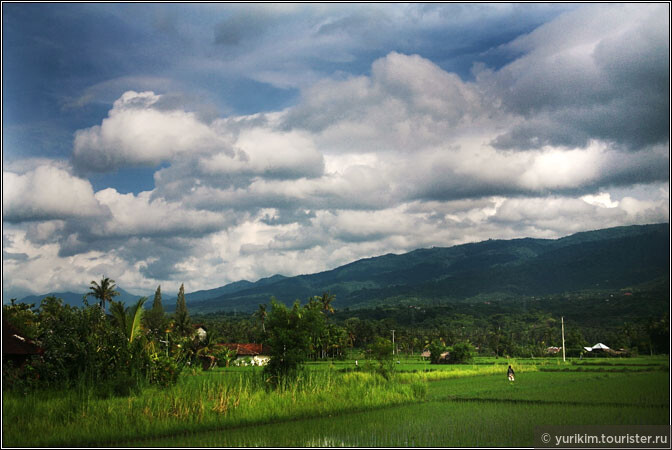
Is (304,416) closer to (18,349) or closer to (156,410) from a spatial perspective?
(156,410)

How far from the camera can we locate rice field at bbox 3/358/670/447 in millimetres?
9992

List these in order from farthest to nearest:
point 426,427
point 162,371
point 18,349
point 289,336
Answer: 1. point 289,336
2. point 162,371
3. point 18,349
4. point 426,427

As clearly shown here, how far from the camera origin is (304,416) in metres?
13.4

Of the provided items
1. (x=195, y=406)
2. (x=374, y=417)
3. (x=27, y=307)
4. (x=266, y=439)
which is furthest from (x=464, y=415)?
(x=27, y=307)

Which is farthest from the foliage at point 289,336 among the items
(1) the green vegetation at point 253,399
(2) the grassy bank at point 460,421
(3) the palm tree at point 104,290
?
(3) the palm tree at point 104,290

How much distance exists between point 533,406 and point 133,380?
11027mm

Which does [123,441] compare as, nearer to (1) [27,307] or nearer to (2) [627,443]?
(2) [627,443]

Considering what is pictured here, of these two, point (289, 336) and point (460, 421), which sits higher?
point (289, 336)

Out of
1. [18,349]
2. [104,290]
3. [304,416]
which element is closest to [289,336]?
[304,416]

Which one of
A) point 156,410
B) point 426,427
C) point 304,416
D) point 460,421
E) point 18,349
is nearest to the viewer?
point 426,427

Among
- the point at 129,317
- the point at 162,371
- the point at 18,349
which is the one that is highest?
the point at 129,317

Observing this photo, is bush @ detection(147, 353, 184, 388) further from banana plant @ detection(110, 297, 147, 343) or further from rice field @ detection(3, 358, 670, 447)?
banana plant @ detection(110, 297, 147, 343)

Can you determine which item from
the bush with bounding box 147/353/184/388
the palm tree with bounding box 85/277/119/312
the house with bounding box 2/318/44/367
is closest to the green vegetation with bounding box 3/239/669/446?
the bush with bounding box 147/353/184/388

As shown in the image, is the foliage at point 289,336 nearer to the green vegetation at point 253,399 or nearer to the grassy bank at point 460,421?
the green vegetation at point 253,399
